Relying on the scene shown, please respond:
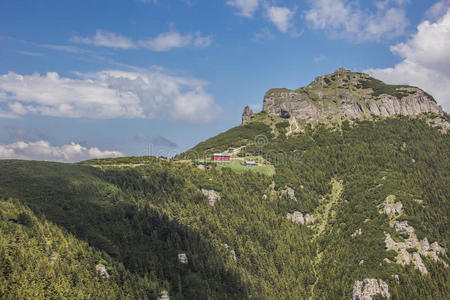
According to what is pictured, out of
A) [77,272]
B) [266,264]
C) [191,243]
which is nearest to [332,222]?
[266,264]

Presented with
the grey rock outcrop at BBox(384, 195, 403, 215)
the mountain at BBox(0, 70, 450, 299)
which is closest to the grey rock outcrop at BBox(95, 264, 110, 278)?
the mountain at BBox(0, 70, 450, 299)

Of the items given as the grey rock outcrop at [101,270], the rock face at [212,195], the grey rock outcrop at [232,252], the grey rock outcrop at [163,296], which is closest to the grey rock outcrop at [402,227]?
the grey rock outcrop at [232,252]

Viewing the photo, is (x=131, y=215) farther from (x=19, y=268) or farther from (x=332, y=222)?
(x=332, y=222)

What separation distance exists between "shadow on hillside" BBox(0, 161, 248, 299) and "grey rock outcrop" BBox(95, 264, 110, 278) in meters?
7.97

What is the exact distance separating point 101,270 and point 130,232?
24.7 m

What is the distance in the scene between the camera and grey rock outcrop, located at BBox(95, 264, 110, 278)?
401 feet

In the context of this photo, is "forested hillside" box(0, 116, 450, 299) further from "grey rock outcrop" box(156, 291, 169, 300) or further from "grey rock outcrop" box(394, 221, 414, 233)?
"grey rock outcrop" box(156, 291, 169, 300)

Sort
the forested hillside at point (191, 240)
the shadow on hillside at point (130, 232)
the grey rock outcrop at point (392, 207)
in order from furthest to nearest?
the grey rock outcrop at point (392, 207), the shadow on hillside at point (130, 232), the forested hillside at point (191, 240)

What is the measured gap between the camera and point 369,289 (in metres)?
149

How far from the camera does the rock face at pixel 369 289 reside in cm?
14700

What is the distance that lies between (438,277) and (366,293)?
3524 cm

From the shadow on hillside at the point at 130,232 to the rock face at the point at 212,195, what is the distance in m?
32.3

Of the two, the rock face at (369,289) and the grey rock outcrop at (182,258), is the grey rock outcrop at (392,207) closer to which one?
the rock face at (369,289)

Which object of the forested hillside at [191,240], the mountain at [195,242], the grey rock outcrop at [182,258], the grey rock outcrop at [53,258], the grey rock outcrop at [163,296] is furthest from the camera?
the grey rock outcrop at [182,258]
